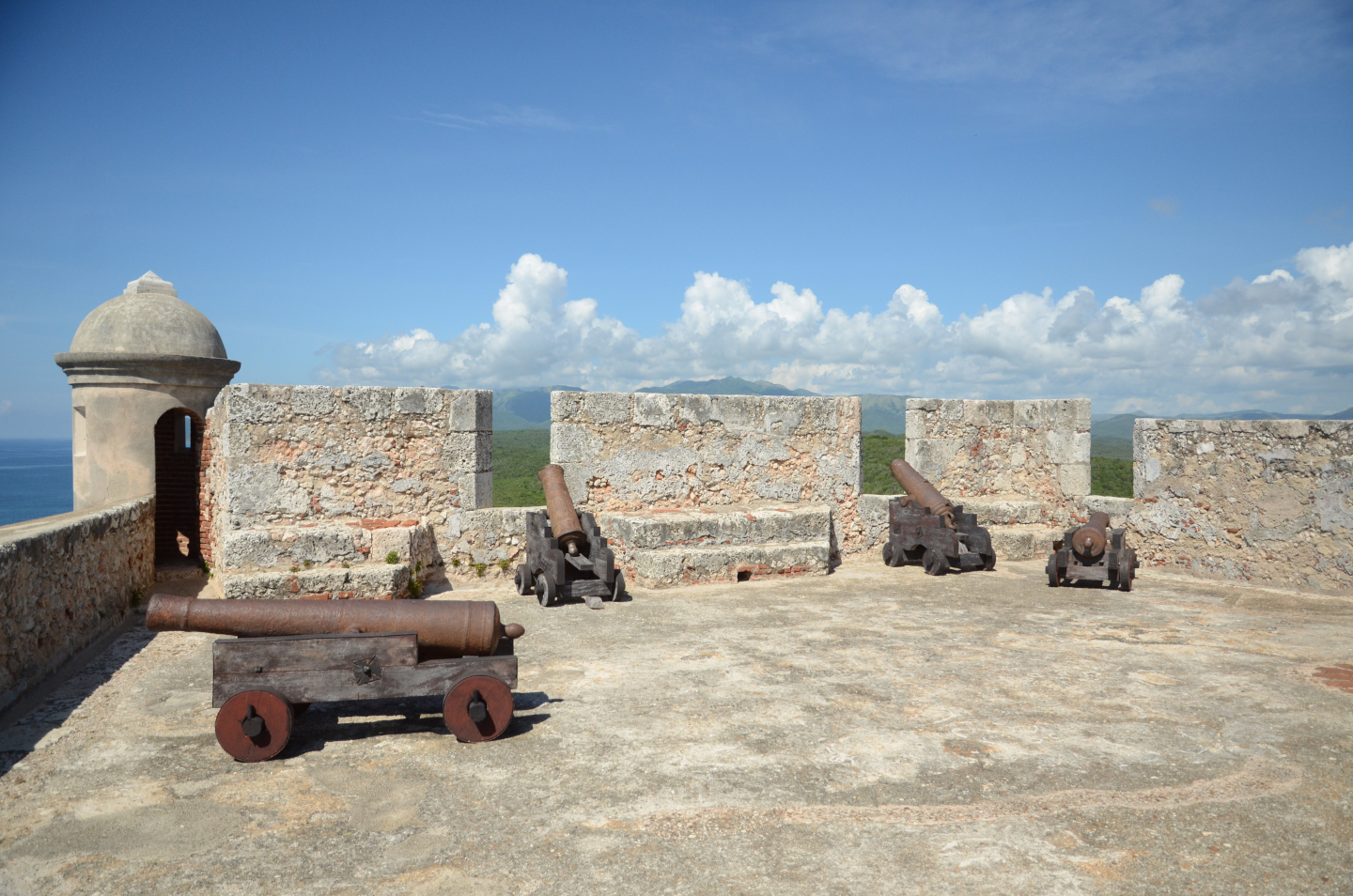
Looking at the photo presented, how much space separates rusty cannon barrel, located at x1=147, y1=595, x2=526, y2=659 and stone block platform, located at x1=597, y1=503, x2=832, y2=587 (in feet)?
13.4

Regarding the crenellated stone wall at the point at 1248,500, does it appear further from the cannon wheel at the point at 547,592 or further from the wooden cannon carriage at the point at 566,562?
the cannon wheel at the point at 547,592

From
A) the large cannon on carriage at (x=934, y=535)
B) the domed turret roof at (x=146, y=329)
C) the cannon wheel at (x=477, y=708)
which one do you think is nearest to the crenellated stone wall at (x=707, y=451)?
the large cannon on carriage at (x=934, y=535)

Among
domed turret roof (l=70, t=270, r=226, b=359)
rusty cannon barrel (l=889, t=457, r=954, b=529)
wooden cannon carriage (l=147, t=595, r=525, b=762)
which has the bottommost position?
wooden cannon carriage (l=147, t=595, r=525, b=762)

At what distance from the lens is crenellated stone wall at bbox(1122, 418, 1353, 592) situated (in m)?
7.88

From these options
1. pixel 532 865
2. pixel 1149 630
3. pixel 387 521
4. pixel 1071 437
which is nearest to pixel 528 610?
pixel 387 521

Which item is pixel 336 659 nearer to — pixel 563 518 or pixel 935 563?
pixel 563 518

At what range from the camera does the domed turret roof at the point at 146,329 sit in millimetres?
8359

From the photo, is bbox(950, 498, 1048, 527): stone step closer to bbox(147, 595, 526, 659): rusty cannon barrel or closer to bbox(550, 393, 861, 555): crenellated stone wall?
bbox(550, 393, 861, 555): crenellated stone wall

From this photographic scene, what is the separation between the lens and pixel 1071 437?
1030 cm

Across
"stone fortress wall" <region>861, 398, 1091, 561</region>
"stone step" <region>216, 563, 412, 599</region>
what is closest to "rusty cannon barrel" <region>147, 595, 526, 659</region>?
"stone step" <region>216, 563, 412, 599</region>

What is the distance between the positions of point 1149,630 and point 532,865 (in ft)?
18.2

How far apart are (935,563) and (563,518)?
418 centimetres

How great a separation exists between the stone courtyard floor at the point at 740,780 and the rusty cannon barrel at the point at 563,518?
1.72 metres

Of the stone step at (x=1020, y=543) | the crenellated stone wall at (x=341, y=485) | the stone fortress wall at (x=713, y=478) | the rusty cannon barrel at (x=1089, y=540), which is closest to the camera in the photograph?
the crenellated stone wall at (x=341, y=485)
